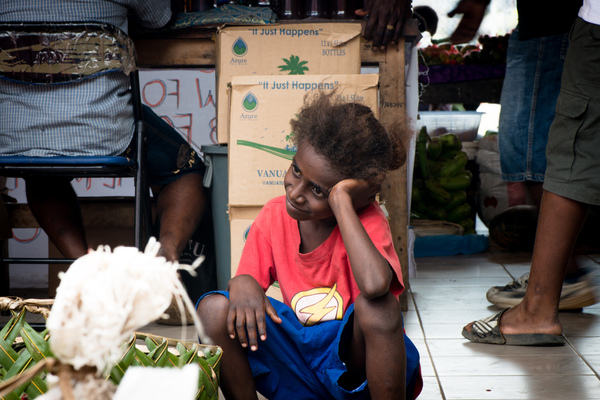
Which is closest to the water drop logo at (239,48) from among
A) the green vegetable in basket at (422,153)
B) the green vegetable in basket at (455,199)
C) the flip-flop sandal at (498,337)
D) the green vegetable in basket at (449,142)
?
the flip-flop sandal at (498,337)

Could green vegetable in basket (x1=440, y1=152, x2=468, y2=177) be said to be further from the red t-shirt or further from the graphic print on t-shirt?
the graphic print on t-shirt

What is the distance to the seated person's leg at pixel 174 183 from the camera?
2385 millimetres

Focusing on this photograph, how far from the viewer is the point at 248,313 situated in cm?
136

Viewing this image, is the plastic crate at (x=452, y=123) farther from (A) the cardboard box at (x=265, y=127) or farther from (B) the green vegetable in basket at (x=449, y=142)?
(A) the cardboard box at (x=265, y=127)

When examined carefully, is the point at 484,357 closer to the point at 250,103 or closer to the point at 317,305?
the point at 317,305

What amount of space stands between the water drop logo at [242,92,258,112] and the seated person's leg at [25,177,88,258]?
808 millimetres

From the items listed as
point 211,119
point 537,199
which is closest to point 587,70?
point 537,199

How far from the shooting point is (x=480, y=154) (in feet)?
16.3

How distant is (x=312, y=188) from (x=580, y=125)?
3.17ft

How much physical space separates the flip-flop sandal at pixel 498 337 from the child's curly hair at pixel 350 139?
88cm

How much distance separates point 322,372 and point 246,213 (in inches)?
35.6

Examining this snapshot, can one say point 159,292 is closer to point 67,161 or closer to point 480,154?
point 67,161

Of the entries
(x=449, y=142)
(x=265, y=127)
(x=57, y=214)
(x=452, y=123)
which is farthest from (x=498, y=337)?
(x=452, y=123)

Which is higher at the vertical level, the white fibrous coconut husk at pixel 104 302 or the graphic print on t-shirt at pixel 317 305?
the white fibrous coconut husk at pixel 104 302
